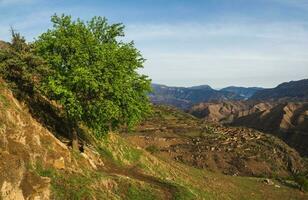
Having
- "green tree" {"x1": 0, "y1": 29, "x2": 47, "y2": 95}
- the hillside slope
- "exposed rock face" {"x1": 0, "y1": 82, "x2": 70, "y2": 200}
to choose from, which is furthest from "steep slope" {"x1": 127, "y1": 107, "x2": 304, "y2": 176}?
"exposed rock face" {"x1": 0, "y1": 82, "x2": 70, "y2": 200}

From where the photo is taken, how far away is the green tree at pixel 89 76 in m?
36.3

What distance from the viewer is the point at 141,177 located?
4369 cm

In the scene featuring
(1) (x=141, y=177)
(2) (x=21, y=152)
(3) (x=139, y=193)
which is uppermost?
Answer: (2) (x=21, y=152)

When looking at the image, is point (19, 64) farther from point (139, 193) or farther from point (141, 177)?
point (141, 177)

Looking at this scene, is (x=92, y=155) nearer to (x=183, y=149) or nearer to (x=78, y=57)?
(x=78, y=57)

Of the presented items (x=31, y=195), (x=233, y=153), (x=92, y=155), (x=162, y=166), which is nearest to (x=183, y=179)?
(x=162, y=166)

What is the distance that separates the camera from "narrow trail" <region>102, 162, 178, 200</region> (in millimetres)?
39375

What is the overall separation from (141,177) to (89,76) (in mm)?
13032

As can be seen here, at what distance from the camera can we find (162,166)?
186 ft

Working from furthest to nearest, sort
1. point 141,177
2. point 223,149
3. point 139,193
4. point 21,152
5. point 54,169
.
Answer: point 223,149 → point 141,177 → point 139,193 → point 54,169 → point 21,152

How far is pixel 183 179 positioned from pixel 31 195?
31.3 m

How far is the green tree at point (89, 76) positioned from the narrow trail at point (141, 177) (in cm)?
489

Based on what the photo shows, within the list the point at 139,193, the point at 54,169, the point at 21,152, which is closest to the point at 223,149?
the point at 139,193

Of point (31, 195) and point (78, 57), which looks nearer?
point (31, 195)
